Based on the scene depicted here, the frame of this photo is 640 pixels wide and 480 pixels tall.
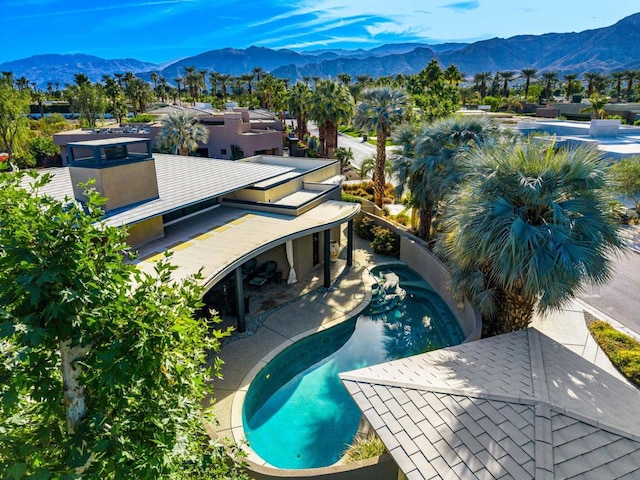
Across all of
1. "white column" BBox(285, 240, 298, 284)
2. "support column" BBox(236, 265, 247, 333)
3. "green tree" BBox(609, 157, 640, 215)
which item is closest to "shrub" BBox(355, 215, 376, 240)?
"white column" BBox(285, 240, 298, 284)

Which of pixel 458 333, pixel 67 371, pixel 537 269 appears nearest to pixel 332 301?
pixel 458 333

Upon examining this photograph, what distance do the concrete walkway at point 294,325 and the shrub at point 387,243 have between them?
231cm

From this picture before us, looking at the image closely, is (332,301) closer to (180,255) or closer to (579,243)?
(180,255)

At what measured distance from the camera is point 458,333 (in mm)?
16172

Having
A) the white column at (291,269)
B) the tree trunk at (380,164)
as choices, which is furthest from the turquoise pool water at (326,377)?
the tree trunk at (380,164)

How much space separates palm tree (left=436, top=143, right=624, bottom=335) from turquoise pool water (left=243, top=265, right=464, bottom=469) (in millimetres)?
5033

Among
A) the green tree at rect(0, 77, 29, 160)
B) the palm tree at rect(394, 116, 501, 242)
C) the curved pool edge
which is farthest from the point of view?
the green tree at rect(0, 77, 29, 160)

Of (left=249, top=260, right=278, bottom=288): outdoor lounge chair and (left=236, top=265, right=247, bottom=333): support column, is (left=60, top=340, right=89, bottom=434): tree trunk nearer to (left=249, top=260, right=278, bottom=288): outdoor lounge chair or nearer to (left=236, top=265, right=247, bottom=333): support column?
(left=236, top=265, right=247, bottom=333): support column

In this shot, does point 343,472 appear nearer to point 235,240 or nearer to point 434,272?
point 235,240

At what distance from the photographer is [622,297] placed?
58.6ft

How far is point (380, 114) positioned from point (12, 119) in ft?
142

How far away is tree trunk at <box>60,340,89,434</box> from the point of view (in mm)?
4648

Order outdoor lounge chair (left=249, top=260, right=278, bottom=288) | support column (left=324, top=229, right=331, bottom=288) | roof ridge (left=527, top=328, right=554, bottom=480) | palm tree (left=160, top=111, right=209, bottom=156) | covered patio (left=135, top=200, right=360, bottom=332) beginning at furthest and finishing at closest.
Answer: palm tree (left=160, top=111, right=209, bottom=156), outdoor lounge chair (left=249, top=260, right=278, bottom=288), support column (left=324, top=229, right=331, bottom=288), covered patio (left=135, top=200, right=360, bottom=332), roof ridge (left=527, top=328, right=554, bottom=480)

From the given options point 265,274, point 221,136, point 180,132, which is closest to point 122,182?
point 265,274
